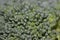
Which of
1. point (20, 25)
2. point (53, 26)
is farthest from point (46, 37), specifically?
point (20, 25)

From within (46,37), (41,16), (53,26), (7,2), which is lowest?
(46,37)

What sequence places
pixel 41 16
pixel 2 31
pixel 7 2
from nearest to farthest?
pixel 2 31
pixel 41 16
pixel 7 2

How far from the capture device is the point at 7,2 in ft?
6.22

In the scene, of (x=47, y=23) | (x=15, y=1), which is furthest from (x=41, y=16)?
(x=15, y=1)

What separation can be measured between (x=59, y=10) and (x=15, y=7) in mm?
483

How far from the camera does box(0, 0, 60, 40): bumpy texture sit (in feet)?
5.40

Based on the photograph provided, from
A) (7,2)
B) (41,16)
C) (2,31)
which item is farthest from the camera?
(7,2)

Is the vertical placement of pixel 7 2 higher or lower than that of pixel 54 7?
higher

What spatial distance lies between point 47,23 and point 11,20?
1.23ft

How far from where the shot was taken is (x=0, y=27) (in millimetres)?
1658

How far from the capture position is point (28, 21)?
1.74 m

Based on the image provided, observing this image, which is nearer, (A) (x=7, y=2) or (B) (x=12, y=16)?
(B) (x=12, y=16)

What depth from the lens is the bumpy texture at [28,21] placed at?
64.8 inches

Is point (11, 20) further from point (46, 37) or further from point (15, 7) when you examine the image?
point (46, 37)
